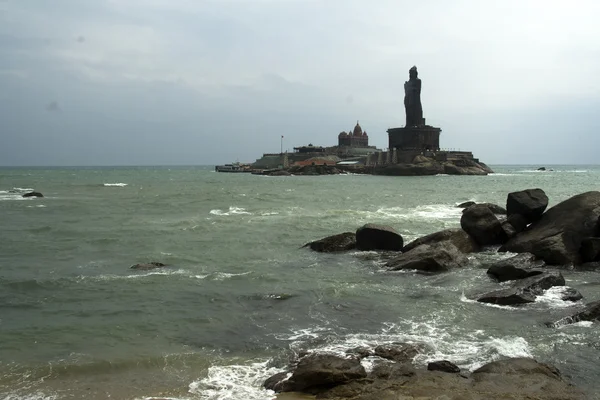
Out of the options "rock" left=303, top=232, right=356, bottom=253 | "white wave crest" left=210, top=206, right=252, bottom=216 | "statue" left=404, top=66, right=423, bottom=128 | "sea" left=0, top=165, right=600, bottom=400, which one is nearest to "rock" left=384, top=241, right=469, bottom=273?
"sea" left=0, top=165, right=600, bottom=400

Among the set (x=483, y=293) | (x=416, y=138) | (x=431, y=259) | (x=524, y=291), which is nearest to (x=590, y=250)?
(x=431, y=259)

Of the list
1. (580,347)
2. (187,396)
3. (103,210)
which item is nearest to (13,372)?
(187,396)

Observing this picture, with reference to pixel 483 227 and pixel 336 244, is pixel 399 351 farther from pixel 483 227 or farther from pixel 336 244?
pixel 483 227

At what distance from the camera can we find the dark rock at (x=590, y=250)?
15094 mm

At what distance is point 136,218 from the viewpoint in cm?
3053

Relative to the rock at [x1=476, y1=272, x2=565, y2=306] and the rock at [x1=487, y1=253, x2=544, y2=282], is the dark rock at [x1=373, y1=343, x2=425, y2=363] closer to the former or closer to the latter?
the rock at [x1=476, y1=272, x2=565, y2=306]

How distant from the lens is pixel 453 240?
17.0 meters

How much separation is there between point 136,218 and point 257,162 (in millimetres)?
115429

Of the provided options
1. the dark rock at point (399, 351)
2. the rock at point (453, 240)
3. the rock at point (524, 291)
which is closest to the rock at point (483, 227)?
the rock at point (453, 240)

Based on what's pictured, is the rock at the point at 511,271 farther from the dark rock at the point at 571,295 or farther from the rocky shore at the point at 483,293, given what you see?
the dark rock at the point at 571,295

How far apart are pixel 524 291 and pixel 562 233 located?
5154mm

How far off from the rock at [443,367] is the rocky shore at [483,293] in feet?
0.05

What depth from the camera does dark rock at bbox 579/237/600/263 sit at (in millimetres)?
15094

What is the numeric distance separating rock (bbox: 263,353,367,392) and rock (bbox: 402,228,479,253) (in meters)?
9.75
